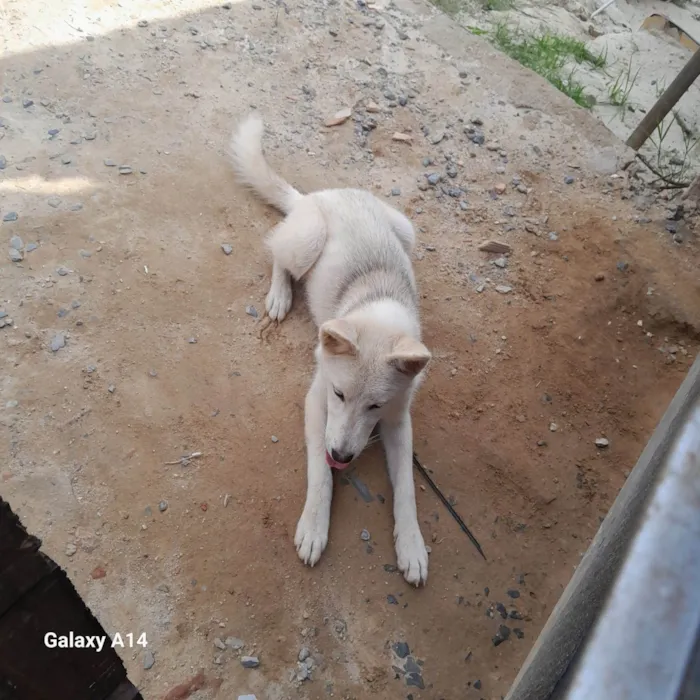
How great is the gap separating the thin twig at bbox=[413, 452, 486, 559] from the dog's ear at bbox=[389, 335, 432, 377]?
0.64 m

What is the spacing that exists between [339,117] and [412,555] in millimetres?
3077

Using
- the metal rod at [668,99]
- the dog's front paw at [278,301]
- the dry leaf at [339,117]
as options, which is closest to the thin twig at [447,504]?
the dog's front paw at [278,301]

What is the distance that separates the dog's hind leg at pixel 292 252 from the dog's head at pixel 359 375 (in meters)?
0.89

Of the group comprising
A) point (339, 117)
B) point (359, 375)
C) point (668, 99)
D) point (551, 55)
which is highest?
point (668, 99)

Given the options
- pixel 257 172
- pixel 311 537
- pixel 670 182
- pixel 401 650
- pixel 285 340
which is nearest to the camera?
pixel 401 650

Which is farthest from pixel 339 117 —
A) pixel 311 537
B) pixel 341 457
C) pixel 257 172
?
pixel 311 537

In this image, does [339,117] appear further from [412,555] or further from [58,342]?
[412,555]

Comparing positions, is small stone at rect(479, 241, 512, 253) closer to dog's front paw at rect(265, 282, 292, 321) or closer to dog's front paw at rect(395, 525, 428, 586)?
dog's front paw at rect(265, 282, 292, 321)

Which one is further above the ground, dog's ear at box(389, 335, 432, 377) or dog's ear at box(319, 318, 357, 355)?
dog's ear at box(389, 335, 432, 377)

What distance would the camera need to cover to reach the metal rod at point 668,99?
417cm

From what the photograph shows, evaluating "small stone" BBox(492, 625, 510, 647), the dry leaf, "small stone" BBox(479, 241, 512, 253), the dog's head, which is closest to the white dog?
the dog's head

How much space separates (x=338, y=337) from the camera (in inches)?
91.2

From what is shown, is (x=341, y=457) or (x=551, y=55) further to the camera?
(x=551, y=55)

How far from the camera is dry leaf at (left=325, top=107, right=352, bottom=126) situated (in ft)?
13.9
